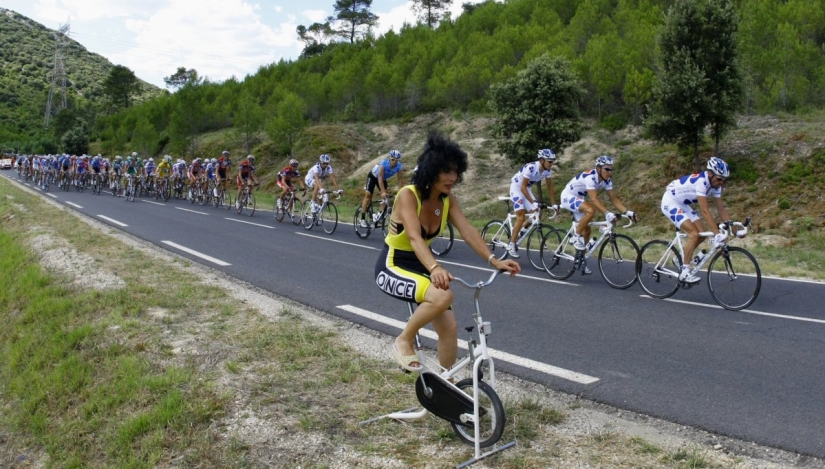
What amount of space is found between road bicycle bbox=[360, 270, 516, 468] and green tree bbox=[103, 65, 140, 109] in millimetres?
96886

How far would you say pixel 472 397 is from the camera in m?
4.00

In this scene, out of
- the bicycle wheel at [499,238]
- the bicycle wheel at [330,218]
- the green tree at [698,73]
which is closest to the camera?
the bicycle wheel at [499,238]

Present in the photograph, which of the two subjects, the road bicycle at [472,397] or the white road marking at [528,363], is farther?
the white road marking at [528,363]

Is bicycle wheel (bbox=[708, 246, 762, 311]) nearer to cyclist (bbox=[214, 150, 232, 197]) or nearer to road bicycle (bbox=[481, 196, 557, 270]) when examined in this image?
road bicycle (bbox=[481, 196, 557, 270])

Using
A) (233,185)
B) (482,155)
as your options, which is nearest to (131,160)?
(233,185)

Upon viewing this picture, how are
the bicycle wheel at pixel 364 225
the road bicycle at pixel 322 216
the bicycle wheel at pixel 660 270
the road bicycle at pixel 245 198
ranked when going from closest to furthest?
1. the bicycle wheel at pixel 660 270
2. the bicycle wheel at pixel 364 225
3. the road bicycle at pixel 322 216
4. the road bicycle at pixel 245 198

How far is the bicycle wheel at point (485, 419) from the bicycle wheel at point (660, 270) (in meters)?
5.83

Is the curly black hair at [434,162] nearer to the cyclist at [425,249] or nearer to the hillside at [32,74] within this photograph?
the cyclist at [425,249]

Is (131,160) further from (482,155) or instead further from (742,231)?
(742,231)

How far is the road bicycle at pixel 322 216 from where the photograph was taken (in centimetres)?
1747

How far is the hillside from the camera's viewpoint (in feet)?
340

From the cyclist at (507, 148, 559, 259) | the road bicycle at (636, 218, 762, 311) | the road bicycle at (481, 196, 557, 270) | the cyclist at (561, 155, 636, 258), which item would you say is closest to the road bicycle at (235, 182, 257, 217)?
the road bicycle at (481, 196, 557, 270)

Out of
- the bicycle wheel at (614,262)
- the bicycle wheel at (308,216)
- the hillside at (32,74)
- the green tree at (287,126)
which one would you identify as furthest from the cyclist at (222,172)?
the hillside at (32,74)

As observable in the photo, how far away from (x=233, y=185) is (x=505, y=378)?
3883cm
